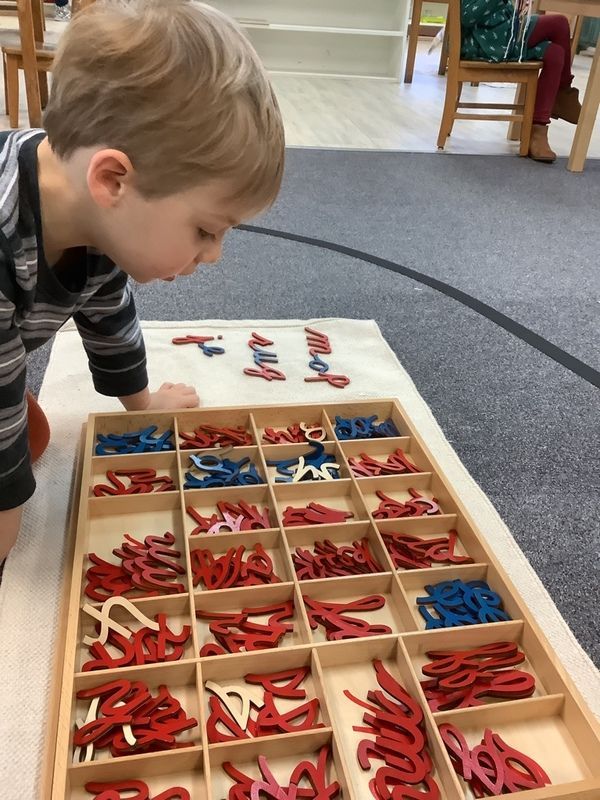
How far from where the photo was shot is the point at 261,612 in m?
0.79

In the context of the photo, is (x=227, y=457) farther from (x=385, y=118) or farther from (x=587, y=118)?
(x=385, y=118)

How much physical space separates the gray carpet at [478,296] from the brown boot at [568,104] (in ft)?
1.46

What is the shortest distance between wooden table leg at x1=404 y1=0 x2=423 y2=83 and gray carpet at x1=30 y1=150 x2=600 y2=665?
1788 millimetres

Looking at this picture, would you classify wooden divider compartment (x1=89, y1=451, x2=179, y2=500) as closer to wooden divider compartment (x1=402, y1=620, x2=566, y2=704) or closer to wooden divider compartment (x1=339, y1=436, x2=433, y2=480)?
wooden divider compartment (x1=339, y1=436, x2=433, y2=480)

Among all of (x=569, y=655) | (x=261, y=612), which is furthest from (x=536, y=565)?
(x=261, y=612)

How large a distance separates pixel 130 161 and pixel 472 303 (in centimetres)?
114

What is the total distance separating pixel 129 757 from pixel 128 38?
1.98 ft

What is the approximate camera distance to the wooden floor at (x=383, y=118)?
2922 millimetres

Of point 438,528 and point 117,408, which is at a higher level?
point 117,408

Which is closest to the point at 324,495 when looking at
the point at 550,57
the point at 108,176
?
the point at 108,176

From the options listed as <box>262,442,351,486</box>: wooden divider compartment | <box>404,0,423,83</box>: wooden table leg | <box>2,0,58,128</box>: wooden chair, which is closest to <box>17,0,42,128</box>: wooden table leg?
<box>2,0,58,128</box>: wooden chair

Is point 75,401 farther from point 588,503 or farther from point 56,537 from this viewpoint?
point 588,503

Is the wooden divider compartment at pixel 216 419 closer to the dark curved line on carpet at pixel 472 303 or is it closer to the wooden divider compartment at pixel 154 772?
the wooden divider compartment at pixel 154 772

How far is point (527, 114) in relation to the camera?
9.22 feet
